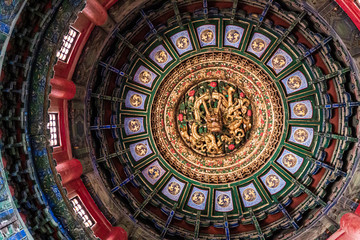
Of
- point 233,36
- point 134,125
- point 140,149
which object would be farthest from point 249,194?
point 233,36

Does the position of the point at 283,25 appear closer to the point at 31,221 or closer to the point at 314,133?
the point at 314,133

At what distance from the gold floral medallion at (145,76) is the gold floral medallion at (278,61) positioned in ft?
27.6

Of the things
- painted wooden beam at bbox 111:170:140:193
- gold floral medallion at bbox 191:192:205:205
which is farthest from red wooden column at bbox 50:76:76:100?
gold floral medallion at bbox 191:192:205:205

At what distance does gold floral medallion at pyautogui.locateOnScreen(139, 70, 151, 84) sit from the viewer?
18600mm

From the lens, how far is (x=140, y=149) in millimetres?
19469

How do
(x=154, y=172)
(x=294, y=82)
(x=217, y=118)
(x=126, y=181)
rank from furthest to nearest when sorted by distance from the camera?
(x=154, y=172)
(x=217, y=118)
(x=126, y=181)
(x=294, y=82)

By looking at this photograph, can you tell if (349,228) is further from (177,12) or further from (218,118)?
(177,12)

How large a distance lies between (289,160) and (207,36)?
1006 centimetres

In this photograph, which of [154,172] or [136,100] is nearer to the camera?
[136,100]

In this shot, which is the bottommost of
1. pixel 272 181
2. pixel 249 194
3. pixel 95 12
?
pixel 249 194

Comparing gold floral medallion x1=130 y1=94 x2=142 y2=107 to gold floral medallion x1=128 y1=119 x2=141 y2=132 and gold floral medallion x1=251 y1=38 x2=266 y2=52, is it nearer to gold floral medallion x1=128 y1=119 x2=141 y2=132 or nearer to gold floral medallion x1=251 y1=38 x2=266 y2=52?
gold floral medallion x1=128 y1=119 x2=141 y2=132

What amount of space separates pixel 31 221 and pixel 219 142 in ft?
41.3

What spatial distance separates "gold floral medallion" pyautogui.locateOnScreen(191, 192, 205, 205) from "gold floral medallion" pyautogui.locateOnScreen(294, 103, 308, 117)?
8710 millimetres

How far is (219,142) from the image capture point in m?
19.6
